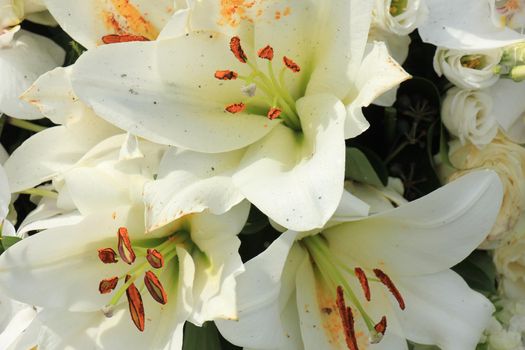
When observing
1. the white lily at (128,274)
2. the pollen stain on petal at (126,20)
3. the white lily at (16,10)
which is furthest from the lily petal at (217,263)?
the white lily at (16,10)

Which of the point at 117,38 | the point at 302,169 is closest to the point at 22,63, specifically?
the point at 117,38

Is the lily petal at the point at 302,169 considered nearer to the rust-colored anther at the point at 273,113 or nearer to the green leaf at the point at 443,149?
the rust-colored anther at the point at 273,113

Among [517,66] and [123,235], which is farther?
[517,66]

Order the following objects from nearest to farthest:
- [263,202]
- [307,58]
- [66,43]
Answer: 1. [263,202]
2. [307,58]
3. [66,43]

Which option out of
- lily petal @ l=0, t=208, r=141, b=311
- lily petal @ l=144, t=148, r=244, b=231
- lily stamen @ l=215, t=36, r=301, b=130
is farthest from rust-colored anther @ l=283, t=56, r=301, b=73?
lily petal @ l=0, t=208, r=141, b=311

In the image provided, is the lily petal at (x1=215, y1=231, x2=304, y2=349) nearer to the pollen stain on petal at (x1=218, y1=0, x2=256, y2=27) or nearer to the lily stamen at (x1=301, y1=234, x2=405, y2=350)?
the lily stamen at (x1=301, y1=234, x2=405, y2=350)

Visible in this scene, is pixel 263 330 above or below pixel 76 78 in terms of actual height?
below

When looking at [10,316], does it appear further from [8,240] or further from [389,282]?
[389,282]

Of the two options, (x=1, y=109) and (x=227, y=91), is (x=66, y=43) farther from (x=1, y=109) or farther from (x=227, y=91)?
(x=227, y=91)

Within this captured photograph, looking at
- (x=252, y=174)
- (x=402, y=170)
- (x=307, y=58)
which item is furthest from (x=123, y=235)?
(x=402, y=170)
